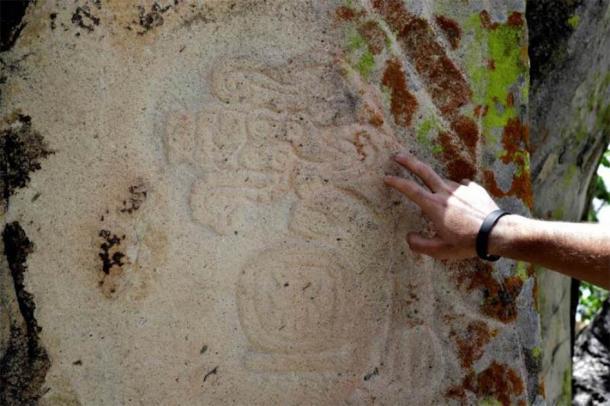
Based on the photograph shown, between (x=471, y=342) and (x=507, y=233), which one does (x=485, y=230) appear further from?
(x=471, y=342)

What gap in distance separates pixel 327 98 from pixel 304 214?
0.68 ft

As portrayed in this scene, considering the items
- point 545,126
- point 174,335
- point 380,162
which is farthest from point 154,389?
point 545,126

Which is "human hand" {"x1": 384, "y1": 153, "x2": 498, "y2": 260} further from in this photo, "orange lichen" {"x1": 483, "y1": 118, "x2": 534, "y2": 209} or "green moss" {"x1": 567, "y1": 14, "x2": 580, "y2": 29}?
"green moss" {"x1": 567, "y1": 14, "x2": 580, "y2": 29}

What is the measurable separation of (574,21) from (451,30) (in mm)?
664

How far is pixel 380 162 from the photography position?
1.78 m

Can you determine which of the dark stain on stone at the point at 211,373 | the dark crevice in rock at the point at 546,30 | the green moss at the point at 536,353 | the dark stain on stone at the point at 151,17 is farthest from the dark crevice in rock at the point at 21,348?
the dark crevice in rock at the point at 546,30

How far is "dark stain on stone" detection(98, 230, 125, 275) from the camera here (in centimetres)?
167

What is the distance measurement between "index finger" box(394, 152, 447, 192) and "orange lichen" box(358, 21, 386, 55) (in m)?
0.19

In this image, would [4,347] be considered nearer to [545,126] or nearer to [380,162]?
[380,162]

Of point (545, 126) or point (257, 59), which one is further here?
point (545, 126)

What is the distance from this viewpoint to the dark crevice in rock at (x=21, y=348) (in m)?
1.64

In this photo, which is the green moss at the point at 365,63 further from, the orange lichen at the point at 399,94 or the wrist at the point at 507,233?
the wrist at the point at 507,233

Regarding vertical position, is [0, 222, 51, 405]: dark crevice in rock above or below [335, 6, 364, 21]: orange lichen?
below

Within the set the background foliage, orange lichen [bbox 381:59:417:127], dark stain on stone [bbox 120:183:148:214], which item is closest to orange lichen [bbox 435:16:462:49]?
orange lichen [bbox 381:59:417:127]
